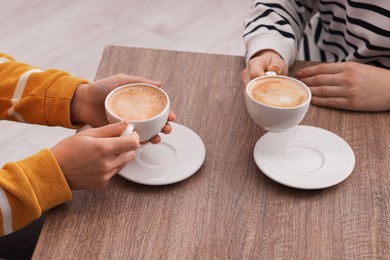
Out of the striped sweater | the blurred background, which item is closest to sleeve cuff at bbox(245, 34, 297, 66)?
the striped sweater

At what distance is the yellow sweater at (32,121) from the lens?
886 mm

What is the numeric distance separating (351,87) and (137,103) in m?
0.43

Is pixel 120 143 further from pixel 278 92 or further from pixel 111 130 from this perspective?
pixel 278 92

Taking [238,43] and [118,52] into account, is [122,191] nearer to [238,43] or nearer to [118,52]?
[118,52]

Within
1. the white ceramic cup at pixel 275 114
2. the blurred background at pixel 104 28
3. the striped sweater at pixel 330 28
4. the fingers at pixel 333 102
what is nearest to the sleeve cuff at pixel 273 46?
the striped sweater at pixel 330 28

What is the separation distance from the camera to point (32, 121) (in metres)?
1.11

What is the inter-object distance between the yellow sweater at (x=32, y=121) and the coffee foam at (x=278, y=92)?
0.34 m

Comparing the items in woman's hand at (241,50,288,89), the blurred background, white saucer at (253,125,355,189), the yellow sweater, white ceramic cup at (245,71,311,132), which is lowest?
the blurred background

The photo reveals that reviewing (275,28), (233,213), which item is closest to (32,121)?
(233,213)

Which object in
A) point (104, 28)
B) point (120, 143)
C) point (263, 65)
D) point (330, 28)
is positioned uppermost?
point (120, 143)

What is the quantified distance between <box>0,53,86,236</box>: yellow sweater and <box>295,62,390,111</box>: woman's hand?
474 mm

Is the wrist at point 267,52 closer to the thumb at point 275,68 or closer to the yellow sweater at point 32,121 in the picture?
the thumb at point 275,68

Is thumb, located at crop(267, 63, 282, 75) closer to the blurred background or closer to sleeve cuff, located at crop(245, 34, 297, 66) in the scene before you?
sleeve cuff, located at crop(245, 34, 297, 66)

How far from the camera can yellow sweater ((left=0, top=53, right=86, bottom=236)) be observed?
0.89 metres
